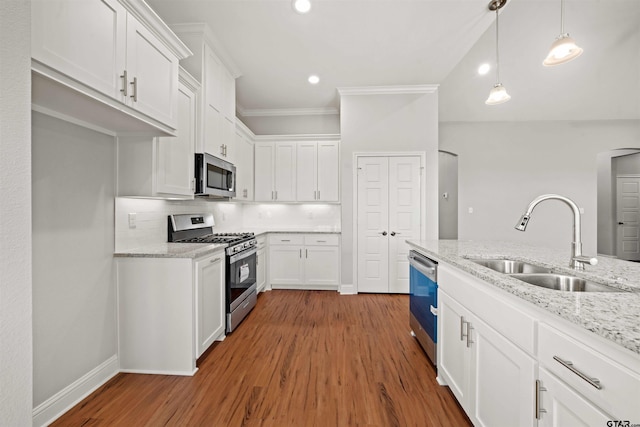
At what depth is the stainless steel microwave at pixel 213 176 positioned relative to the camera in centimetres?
267

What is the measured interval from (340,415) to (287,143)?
3.82 metres

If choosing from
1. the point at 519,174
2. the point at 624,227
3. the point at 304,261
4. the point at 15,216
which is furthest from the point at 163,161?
the point at 624,227

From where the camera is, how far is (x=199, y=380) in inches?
79.0

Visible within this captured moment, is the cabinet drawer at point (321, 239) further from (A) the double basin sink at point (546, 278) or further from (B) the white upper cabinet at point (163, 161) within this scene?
(A) the double basin sink at point (546, 278)

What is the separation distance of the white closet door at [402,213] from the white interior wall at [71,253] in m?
3.36

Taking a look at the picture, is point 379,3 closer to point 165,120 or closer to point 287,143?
point 165,120

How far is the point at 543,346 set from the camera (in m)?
0.96

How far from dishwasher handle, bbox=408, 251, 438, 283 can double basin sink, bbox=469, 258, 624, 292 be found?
1.24 feet

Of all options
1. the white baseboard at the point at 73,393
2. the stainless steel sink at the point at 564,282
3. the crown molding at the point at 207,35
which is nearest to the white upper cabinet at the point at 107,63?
the crown molding at the point at 207,35

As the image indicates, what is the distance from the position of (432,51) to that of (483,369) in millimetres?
3307

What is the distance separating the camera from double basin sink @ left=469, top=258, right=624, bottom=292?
1.30 m

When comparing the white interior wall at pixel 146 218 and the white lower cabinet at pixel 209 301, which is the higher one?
the white interior wall at pixel 146 218

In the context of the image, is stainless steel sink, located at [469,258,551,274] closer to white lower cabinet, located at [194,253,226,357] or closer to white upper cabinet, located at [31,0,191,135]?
white lower cabinet, located at [194,253,226,357]

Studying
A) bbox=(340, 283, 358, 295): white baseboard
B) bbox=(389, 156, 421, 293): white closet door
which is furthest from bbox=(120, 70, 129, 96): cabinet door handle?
bbox=(340, 283, 358, 295): white baseboard
